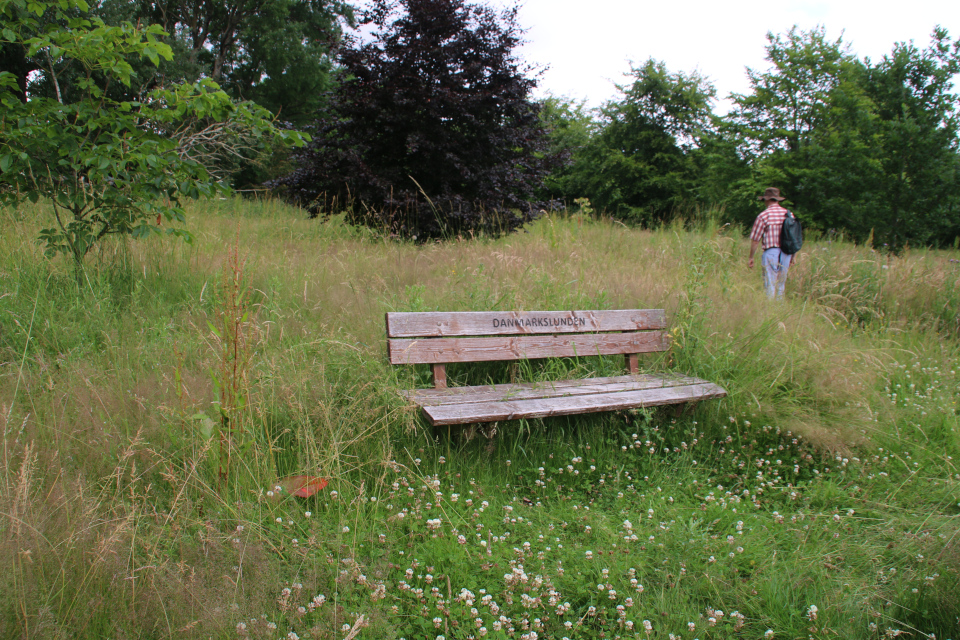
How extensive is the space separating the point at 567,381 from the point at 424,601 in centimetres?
209

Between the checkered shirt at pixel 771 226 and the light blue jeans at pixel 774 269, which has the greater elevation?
the checkered shirt at pixel 771 226

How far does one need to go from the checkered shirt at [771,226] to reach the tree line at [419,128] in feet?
5.49

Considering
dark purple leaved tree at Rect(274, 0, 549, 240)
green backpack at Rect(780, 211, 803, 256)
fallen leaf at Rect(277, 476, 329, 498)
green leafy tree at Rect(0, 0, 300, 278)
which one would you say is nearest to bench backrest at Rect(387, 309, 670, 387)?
fallen leaf at Rect(277, 476, 329, 498)

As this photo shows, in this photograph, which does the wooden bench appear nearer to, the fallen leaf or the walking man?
the fallen leaf

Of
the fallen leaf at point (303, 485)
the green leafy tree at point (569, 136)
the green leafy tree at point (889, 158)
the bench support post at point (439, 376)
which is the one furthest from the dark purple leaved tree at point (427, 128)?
the green leafy tree at point (569, 136)

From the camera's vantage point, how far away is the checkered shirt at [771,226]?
741 centimetres

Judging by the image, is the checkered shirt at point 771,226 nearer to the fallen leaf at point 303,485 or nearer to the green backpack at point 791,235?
the green backpack at point 791,235

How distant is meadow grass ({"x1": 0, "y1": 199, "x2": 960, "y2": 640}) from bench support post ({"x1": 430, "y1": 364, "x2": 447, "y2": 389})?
0.61 ft

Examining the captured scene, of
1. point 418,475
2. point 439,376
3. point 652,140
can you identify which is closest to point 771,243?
point 439,376

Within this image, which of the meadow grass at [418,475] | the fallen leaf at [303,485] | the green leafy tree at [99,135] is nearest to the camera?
the meadow grass at [418,475]

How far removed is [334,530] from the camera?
2.40 meters

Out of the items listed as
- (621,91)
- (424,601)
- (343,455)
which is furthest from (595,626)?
(621,91)

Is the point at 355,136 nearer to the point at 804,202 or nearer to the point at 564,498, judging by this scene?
the point at 564,498

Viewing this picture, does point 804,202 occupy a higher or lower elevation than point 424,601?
higher
